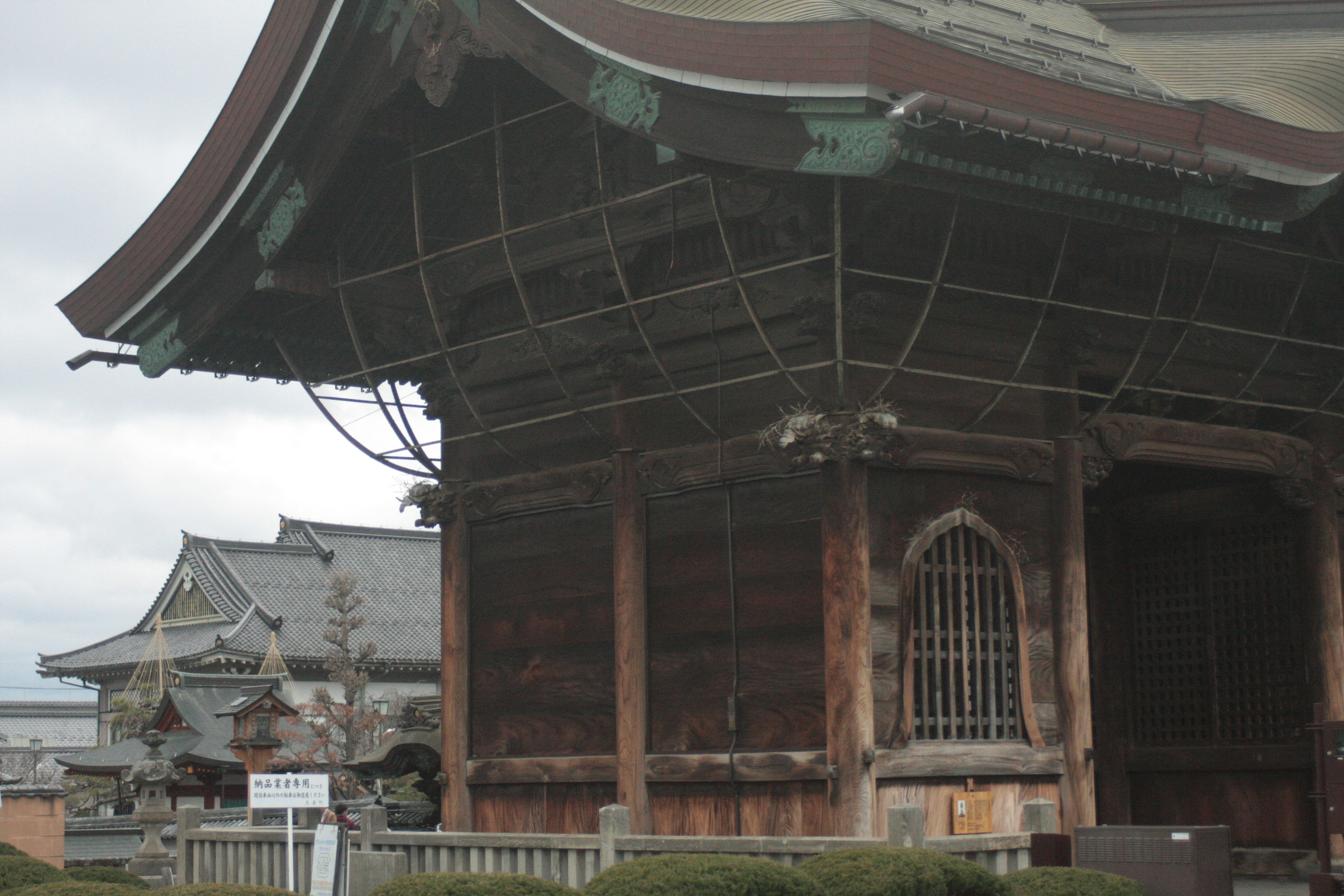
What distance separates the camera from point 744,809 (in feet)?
42.9

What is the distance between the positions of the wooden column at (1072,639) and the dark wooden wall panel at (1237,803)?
2.98 m

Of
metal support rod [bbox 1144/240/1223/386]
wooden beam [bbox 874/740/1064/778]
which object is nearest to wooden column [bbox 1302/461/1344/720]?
metal support rod [bbox 1144/240/1223/386]

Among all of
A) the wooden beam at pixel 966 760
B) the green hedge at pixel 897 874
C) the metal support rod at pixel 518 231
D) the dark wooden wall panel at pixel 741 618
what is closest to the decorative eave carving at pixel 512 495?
the dark wooden wall panel at pixel 741 618

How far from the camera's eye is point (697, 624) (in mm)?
13719

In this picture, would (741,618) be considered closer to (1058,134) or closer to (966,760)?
(966,760)

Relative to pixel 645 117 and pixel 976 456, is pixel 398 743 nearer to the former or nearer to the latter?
pixel 976 456

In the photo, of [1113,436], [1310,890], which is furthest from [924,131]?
[1310,890]

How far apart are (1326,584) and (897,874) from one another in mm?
7656

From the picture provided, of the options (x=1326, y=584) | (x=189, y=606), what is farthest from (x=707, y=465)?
(x=189, y=606)

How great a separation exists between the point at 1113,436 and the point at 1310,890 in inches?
170

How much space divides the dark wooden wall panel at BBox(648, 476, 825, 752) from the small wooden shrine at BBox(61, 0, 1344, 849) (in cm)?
3

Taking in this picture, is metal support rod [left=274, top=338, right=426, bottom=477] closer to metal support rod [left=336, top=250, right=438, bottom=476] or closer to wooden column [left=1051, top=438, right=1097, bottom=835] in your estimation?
metal support rod [left=336, top=250, right=438, bottom=476]

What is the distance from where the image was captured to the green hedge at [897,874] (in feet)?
29.9

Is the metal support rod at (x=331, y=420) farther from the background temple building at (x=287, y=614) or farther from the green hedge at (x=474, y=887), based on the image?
the background temple building at (x=287, y=614)
